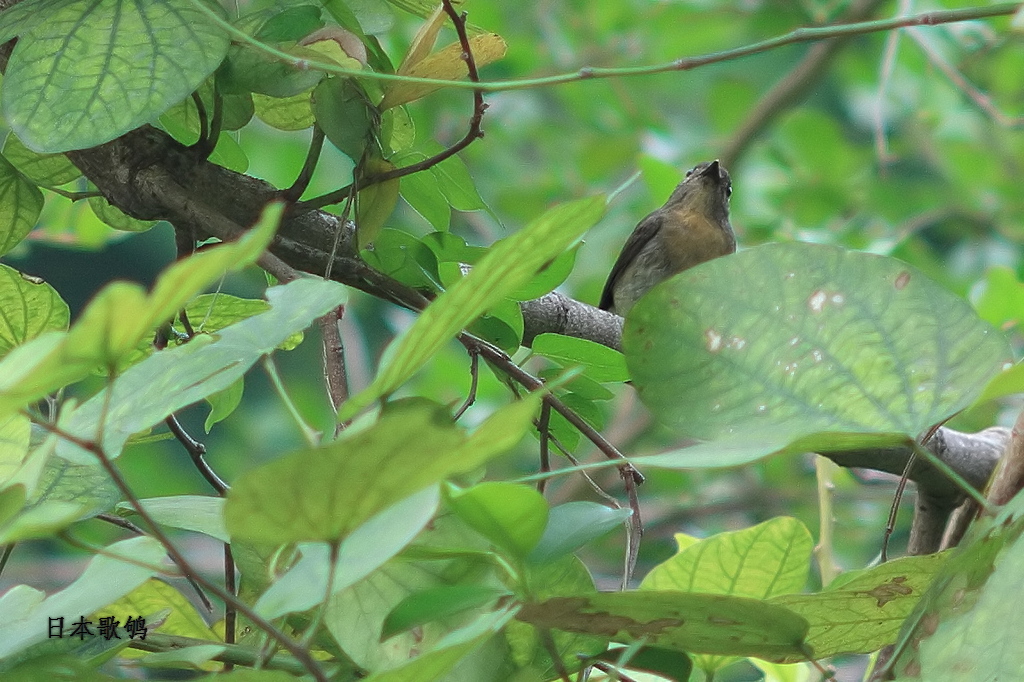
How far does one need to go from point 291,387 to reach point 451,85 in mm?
Result: 2408

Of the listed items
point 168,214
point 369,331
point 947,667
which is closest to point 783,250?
point 947,667

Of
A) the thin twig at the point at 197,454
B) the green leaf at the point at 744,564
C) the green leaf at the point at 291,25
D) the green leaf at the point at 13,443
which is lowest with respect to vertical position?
the thin twig at the point at 197,454

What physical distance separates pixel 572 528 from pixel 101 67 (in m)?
0.42

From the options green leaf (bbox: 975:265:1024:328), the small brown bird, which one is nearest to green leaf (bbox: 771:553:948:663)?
green leaf (bbox: 975:265:1024:328)

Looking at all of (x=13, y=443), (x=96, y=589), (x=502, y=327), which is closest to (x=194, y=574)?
(x=96, y=589)

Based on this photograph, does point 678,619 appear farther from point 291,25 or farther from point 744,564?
point 291,25

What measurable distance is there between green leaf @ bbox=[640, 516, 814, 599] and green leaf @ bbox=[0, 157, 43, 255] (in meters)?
A: 0.57

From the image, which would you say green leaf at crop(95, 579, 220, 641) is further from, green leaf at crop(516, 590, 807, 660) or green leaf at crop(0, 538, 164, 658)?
green leaf at crop(516, 590, 807, 660)

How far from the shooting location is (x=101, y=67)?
0.63 m

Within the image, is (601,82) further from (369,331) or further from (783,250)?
(783,250)

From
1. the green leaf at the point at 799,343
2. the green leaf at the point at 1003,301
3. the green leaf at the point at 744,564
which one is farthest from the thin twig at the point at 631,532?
the green leaf at the point at 1003,301

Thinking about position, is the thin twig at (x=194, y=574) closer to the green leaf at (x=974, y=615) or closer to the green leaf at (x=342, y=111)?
the green leaf at (x=974, y=615)

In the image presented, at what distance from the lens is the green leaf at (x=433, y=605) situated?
378 millimetres

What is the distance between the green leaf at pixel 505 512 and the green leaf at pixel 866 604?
13cm
